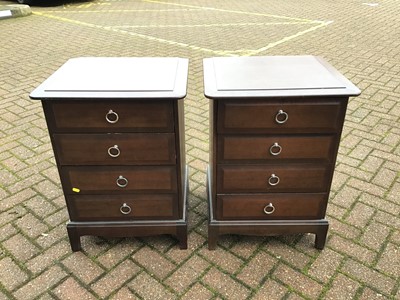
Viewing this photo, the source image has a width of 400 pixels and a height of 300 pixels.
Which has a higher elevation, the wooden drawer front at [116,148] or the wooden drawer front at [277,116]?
the wooden drawer front at [277,116]

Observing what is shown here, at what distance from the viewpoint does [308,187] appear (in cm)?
218

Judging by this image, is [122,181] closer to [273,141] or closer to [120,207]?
[120,207]

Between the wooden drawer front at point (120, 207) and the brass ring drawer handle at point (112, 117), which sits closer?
the brass ring drawer handle at point (112, 117)

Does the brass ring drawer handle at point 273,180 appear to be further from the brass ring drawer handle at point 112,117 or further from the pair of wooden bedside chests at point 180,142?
the brass ring drawer handle at point 112,117

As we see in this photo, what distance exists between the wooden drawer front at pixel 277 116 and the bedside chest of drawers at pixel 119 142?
287 millimetres

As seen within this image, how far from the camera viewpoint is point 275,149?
6.70 ft

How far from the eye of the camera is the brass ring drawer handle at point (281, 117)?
1.91 m

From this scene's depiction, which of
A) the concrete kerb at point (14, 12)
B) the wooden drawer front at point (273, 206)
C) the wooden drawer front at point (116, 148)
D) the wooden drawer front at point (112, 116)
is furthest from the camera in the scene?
the concrete kerb at point (14, 12)

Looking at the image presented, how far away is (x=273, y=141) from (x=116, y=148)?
0.90 meters

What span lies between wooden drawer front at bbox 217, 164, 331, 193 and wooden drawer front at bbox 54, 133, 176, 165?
36cm

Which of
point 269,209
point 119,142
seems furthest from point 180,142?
point 269,209

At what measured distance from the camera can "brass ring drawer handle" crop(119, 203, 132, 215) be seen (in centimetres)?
223

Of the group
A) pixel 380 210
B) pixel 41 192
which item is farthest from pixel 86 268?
pixel 380 210

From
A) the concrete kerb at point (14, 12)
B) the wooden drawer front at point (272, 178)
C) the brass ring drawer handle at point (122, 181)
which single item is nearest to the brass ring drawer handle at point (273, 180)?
the wooden drawer front at point (272, 178)
